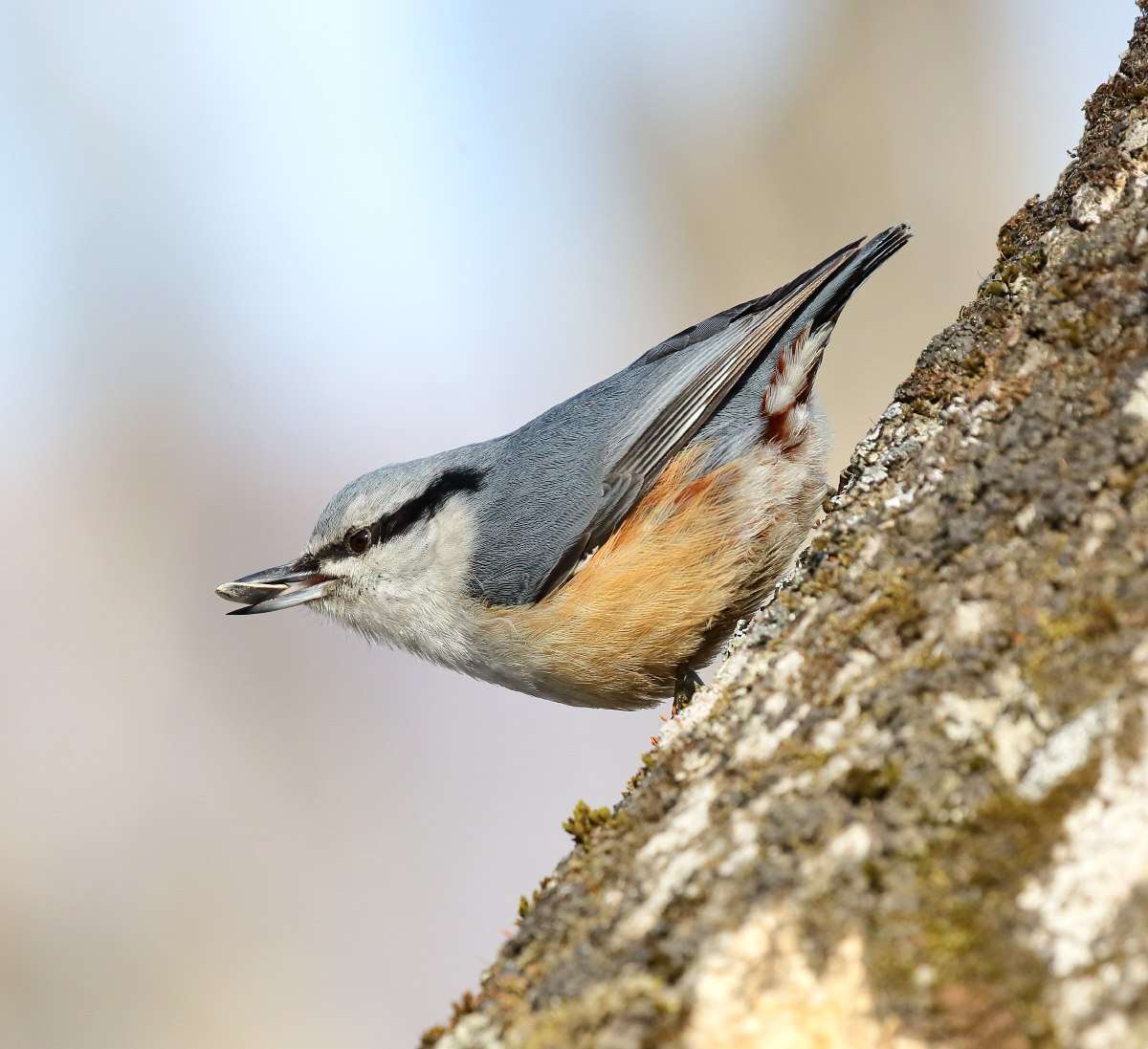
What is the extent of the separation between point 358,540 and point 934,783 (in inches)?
114

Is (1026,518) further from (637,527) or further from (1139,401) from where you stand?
(637,527)

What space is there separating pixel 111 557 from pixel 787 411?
6577mm

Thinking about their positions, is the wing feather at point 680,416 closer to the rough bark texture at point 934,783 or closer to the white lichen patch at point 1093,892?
the rough bark texture at point 934,783

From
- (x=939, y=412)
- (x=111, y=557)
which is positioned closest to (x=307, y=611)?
(x=939, y=412)

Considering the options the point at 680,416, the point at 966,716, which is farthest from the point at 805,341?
the point at 966,716

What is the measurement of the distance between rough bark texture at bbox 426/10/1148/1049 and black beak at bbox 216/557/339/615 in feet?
7.51

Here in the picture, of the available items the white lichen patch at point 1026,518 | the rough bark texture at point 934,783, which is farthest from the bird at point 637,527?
the white lichen patch at point 1026,518

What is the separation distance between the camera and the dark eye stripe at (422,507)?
3.95 m

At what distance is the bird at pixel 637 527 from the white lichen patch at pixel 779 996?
76.6 inches

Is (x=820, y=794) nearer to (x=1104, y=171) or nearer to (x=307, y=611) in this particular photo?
(x=1104, y=171)

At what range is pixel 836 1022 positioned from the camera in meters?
1.26

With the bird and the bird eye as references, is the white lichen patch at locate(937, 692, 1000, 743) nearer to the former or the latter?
the bird

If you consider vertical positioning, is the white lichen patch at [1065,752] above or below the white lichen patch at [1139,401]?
below

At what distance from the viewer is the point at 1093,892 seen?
124 centimetres
